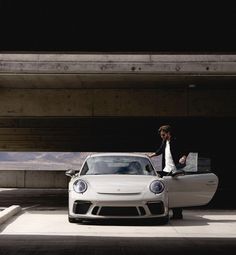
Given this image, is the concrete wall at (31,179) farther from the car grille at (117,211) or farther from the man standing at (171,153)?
the car grille at (117,211)

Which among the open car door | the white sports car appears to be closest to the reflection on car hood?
the white sports car

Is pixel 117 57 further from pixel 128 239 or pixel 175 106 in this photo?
pixel 128 239

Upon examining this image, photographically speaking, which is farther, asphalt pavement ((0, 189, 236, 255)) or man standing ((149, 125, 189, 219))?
man standing ((149, 125, 189, 219))

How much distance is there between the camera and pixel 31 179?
110 ft

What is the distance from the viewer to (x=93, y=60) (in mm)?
13344

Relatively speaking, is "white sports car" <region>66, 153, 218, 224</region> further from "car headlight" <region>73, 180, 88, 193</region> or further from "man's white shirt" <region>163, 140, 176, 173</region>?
"man's white shirt" <region>163, 140, 176, 173</region>

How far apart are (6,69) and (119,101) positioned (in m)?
3.68

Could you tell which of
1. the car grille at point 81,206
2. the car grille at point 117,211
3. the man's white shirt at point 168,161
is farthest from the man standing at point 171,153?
the car grille at point 81,206

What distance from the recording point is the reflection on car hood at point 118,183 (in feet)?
28.1

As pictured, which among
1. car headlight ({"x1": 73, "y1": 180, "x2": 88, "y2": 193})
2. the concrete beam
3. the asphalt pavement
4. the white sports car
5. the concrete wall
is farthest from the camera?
the concrete wall

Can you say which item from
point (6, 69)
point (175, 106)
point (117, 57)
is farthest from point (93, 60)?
point (175, 106)

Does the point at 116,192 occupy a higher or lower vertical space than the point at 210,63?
lower

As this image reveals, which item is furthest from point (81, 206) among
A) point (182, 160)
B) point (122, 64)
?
point (122, 64)

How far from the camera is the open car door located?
9.27 meters
